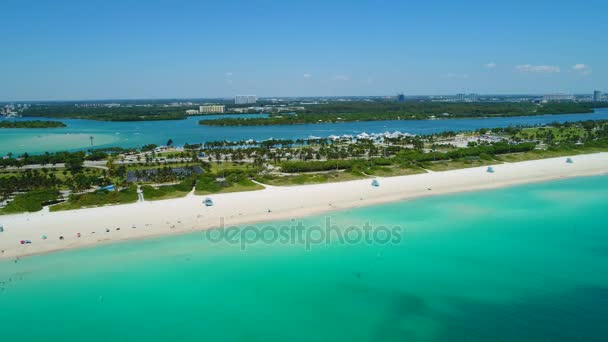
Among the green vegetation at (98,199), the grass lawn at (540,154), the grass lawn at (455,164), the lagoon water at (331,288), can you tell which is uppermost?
the grass lawn at (540,154)

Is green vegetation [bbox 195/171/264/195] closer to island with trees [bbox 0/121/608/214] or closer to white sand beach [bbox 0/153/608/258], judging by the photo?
island with trees [bbox 0/121/608/214]

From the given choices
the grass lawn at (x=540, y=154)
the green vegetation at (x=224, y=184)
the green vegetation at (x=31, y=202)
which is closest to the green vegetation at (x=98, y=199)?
the green vegetation at (x=31, y=202)

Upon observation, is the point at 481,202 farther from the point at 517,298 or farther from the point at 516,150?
the point at 516,150

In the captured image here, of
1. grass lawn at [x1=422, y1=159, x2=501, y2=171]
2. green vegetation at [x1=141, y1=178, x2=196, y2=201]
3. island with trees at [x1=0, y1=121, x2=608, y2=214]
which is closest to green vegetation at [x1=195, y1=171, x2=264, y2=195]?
island with trees at [x1=0, y1=121, x2=608, y2=214]

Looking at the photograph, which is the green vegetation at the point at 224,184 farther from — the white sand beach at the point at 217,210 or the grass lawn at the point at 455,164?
the grass lawn at the point at 455,164

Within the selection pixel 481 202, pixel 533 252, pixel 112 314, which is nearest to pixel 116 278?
pixel 112 314

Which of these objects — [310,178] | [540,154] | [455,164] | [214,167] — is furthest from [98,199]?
[540,154]
